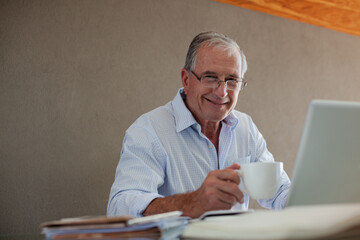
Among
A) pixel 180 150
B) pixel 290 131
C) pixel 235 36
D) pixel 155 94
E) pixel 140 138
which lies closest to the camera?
pixel 140 138

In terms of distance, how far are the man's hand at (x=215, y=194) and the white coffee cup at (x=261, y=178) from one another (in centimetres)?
4

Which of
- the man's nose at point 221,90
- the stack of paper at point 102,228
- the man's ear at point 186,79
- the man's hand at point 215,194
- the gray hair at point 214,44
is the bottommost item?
the stack of paper at point 102,228

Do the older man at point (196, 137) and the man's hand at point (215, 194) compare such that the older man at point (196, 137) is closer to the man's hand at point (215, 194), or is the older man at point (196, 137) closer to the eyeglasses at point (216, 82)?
the eyeglasses at point (216, 82)

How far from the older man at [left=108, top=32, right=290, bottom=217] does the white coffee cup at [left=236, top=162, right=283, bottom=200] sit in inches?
19.8

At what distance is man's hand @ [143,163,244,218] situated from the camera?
1037 mm

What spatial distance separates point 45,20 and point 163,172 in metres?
1.14

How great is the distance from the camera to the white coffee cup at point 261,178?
982mm

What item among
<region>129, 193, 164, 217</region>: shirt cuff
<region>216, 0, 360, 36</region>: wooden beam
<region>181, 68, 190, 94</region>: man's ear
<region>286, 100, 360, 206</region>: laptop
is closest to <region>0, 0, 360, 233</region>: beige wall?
<region>216, 0, 360, 36</region>: wooden beam

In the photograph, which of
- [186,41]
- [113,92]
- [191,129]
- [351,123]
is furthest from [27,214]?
[351,123]

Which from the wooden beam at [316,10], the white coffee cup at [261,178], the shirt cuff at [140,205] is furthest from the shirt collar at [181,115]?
the wooden beam at [316,10]

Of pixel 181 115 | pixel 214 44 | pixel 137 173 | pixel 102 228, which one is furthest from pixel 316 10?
pixel 102 228

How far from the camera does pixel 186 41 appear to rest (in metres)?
2.76

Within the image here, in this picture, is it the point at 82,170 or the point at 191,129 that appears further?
the point at 82,170

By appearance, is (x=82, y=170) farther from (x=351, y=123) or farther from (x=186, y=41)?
(x=351, y=123)
